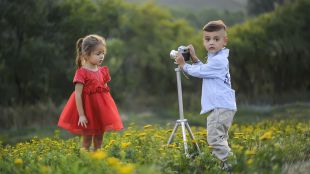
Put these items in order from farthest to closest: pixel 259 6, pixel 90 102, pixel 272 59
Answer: pixel 259 6 < pixel 272 59 < pixel 90 102

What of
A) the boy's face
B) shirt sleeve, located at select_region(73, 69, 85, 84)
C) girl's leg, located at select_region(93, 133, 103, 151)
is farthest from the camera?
girl's leg, located at select_region(93, 133, 103, 151)

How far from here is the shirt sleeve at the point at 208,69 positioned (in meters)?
6.80

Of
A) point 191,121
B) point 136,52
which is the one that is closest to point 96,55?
point 191,121

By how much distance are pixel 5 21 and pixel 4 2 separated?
2.82 feet

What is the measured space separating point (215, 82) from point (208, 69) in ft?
0.62

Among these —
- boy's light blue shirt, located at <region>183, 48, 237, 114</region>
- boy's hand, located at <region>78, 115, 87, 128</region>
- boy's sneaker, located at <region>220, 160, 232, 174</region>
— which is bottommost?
boy's sneaker, located at <region>220, 160, 232, 174</region>

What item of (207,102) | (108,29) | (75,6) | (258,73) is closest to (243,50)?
(258,73)

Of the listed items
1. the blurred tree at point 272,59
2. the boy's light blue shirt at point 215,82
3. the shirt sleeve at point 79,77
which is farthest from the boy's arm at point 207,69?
the blurred tree at point 272,59

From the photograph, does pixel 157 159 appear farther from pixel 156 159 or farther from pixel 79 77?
pixel 79 77

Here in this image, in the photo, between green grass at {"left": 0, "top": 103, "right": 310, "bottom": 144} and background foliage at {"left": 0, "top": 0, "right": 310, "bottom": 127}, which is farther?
background foliage at {"left": 0, "top": 0, "right": 310, "bottom": 127}

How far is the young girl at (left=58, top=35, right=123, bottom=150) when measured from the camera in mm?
7184

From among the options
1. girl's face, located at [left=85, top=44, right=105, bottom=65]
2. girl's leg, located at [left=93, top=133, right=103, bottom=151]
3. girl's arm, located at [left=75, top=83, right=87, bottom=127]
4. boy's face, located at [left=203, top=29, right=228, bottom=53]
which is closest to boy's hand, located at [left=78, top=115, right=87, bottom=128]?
girl's arm, located at [left=75, top=83, right=87, bottom=127]

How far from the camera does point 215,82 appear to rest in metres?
6.86

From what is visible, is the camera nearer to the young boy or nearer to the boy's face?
the young boy
